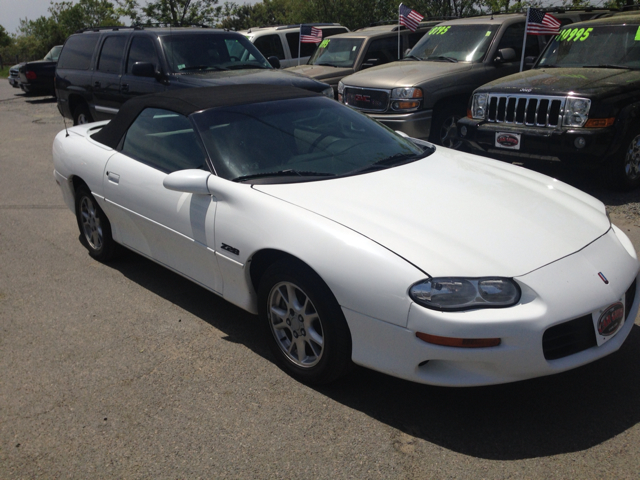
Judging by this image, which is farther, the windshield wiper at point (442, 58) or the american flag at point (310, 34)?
the american flag at point (310, 34)

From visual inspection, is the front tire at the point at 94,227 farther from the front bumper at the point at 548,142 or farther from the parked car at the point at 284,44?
the parked car at the point at 284,44

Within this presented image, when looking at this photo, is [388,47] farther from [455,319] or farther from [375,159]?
[455,319]

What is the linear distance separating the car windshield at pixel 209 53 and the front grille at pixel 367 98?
1.33 metres

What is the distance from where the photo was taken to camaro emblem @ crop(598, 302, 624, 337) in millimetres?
2965

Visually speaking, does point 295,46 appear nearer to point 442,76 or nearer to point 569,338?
point 442,76

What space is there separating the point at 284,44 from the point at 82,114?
5.74 meters

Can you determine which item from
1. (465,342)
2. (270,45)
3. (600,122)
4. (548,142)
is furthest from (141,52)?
(465,342)

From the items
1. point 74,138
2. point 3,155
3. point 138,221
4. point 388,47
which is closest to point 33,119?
point 3,155

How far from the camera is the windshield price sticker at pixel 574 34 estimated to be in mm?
7965

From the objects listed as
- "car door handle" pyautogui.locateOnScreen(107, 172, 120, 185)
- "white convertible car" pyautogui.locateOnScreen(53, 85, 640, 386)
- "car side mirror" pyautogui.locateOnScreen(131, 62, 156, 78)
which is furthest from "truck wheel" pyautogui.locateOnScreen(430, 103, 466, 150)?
"car door handle" pyautogui.locateOnScreen(107, 172, 120, 185)

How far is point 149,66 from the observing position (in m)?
8.51

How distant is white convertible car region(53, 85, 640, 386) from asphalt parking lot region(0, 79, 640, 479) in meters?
0.28

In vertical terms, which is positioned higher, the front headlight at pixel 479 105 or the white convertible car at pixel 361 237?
the white convertible car at pixel 361 237

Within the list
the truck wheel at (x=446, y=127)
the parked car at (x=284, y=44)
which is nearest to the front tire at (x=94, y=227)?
the truck wheel at (x=446, y=127)
